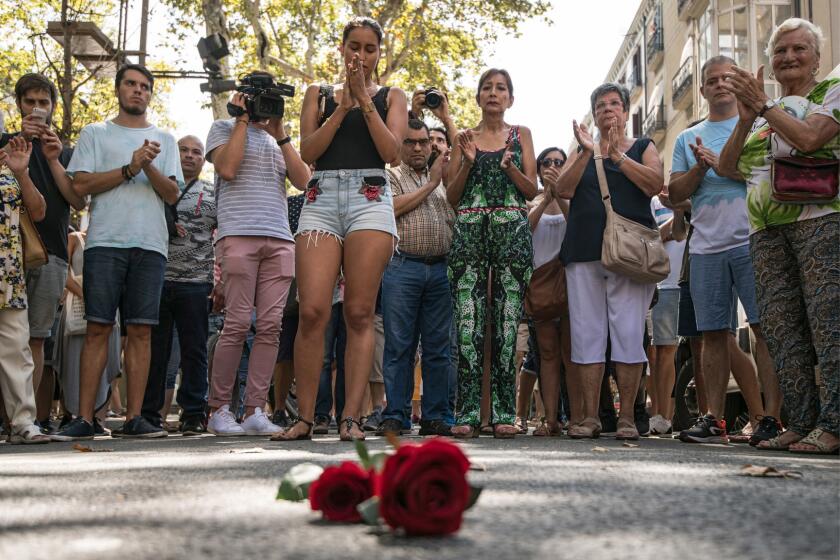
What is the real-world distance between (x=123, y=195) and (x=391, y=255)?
2032mm

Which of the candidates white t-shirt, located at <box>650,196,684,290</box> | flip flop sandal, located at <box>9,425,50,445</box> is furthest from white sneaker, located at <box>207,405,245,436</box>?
white t-shirt, located at <box>650,196,684,290</box>

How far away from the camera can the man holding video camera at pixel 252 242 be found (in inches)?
269

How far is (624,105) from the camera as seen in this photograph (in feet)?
23.5

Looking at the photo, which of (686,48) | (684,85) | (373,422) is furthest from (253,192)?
(684,85)

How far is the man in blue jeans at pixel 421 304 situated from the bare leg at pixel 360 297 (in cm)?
108

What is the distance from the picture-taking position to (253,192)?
A: 6.98m

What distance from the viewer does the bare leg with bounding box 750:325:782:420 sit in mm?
6324

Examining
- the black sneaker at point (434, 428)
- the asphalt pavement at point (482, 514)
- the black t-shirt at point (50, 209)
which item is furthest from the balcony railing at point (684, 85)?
the asphalt pavement at point (482, 514)

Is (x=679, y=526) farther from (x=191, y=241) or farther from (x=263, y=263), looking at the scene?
(x=191, y=241)

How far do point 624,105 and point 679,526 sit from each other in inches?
198

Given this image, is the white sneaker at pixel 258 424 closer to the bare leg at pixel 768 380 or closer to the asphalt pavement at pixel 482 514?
the asphalt pavement at pixel 482 514

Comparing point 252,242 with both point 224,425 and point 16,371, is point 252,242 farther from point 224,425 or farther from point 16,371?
point 16,371

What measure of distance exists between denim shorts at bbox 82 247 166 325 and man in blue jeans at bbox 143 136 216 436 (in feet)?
2.57

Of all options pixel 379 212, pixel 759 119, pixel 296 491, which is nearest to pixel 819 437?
pixel 759 119
